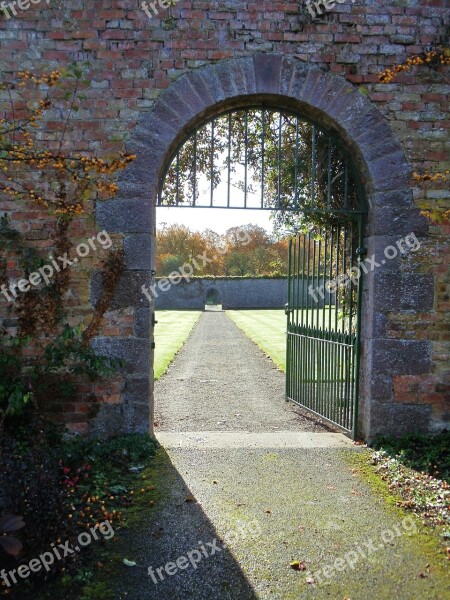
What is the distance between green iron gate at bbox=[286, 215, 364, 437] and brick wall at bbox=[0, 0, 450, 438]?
0.66m

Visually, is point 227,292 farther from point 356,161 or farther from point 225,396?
point 356,161

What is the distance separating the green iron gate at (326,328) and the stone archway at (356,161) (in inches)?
13.0

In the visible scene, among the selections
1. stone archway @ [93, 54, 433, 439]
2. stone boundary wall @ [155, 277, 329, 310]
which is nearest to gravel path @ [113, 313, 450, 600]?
stone archway @ [93, 54, 433, 439]

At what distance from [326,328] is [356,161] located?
2145mm

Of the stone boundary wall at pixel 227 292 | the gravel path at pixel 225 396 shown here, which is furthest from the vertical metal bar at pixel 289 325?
the stone boundary wall at pixel 227 292

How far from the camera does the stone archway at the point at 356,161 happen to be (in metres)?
4.49

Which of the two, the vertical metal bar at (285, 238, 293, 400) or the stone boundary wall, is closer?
the vertical metal bar at (285, 238, 293, 400)

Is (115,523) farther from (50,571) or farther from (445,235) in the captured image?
(445,235)

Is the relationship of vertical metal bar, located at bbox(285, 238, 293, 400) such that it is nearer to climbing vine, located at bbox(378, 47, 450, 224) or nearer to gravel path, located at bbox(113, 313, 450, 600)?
gravel path, located at bbox(113, 313, 450, 600)

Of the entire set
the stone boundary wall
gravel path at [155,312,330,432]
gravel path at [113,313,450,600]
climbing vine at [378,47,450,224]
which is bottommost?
gravel path at [155,312,330,432]

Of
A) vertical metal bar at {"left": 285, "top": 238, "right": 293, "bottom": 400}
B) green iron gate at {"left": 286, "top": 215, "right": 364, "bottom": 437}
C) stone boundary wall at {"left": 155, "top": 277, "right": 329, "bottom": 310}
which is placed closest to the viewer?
green iron gate at {"left": 286, "top": 215, "right": 364, "bottom": 437}

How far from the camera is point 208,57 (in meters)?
4.50

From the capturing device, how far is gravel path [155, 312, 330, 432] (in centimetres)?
609

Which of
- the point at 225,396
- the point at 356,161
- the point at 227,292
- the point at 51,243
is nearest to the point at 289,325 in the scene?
the point at 225,396
